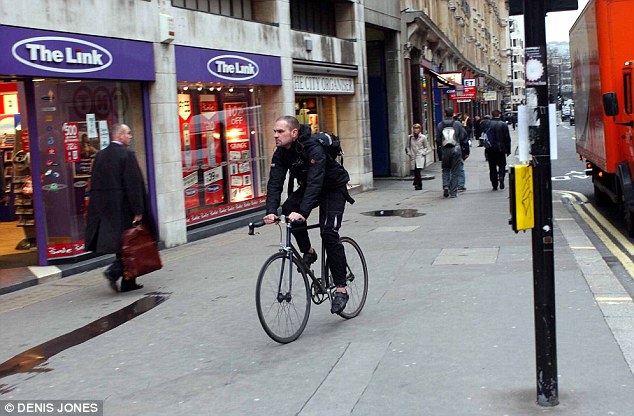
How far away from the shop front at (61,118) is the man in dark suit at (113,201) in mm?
1706

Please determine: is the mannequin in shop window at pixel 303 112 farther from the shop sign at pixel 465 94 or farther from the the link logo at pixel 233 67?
the shop sign at pixel 465 94

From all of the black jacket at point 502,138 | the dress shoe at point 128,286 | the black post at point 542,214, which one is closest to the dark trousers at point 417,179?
the black jacket at point 502,138

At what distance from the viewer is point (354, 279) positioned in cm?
759

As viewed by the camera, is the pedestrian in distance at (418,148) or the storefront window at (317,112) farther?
the pedestrian in distance at (418,148)

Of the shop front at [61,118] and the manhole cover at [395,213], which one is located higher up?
the shop front at [61,118]

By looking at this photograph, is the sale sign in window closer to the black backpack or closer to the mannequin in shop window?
the mannequin in shop window

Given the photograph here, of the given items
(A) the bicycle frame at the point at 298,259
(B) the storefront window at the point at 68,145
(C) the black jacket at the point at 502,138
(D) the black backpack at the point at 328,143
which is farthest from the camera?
(C) the black jacket at the point at 502,138

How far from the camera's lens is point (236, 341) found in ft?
22.4

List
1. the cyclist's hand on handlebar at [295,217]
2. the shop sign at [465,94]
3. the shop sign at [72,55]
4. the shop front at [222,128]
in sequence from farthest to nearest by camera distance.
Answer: the shop sign at [465,94], the shop front at [222,128], the shop sign at [72,55], the cyclist's hand on handlebar at [295,217]

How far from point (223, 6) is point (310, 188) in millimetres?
10418

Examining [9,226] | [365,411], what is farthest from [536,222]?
[9,226]

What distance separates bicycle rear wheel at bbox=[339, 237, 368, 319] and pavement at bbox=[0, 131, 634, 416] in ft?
0.41

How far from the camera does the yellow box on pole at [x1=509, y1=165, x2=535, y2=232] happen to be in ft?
15.1

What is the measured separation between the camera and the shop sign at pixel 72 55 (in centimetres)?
991
